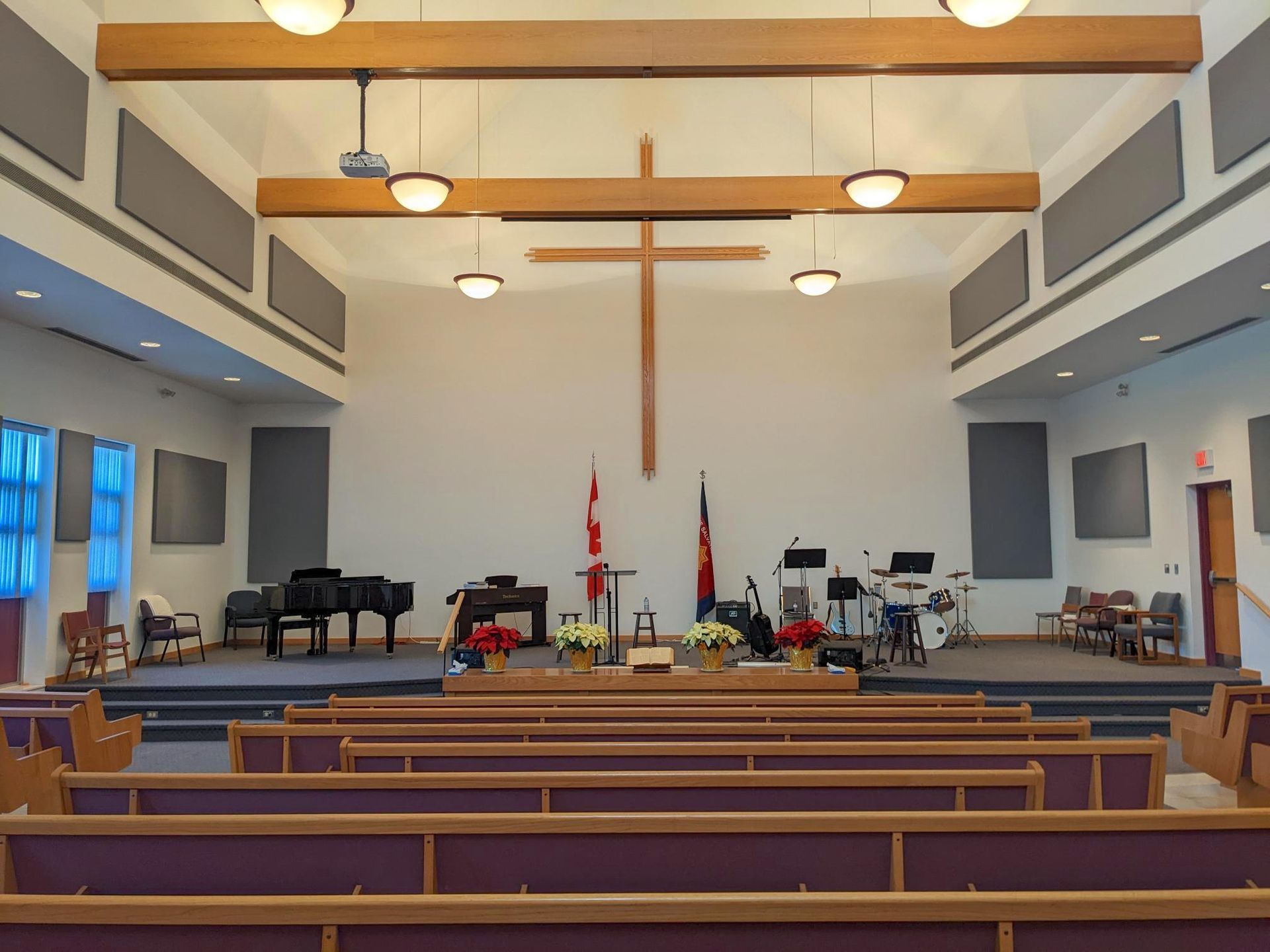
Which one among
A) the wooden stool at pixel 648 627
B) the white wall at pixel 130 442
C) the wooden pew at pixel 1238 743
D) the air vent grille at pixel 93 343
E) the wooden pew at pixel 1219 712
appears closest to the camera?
the wooden pew at pixel 1238 743

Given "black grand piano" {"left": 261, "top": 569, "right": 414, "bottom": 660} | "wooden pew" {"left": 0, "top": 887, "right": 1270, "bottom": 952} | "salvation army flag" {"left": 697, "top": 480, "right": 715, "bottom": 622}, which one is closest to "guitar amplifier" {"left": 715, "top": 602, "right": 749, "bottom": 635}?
"salvation army flag" {"left": 697, "top": 480, "right": 715, "bottom": 622}

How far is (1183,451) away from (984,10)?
238 inches

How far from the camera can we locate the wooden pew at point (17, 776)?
3.67 metres

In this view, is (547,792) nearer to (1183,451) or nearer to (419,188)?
(419,188)

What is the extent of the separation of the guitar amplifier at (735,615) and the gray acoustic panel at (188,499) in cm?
609

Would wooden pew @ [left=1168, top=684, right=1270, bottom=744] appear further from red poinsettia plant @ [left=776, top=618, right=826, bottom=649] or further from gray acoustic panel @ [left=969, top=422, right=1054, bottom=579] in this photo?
gray acoustic panel @ [left=969, top=422, right=1054, bottom=579]

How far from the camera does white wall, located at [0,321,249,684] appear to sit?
7.77 m

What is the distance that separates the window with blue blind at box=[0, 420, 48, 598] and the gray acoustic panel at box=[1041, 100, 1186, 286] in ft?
30.8

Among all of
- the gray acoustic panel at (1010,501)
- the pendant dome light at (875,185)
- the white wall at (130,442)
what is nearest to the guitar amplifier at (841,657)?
the pendant dome light at (875,185)

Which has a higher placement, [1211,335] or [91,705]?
[1211,335]

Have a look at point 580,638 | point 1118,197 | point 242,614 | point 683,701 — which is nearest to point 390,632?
point 242,614

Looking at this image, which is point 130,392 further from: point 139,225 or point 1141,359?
point 1141,359

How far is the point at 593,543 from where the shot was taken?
10.8m

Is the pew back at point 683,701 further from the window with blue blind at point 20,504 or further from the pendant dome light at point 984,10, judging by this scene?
the window with blue blind at point 20,504
